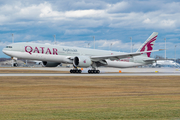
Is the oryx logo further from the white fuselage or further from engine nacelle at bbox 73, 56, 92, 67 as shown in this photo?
engine nacelle at bbox 73, 56, 92, 67

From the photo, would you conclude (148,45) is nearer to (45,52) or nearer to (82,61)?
(82,61)

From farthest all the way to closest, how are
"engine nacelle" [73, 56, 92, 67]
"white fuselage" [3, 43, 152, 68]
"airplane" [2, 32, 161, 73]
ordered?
"engine nacelle" [73, 56, 92, 67] → "airplane" [2, 32, 161, 73] → "white fuselage" [3, 43, 152, 68]

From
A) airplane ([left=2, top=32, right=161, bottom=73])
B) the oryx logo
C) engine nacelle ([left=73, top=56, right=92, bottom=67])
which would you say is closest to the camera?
airplane ([left=2, top=32, right=161, bottom=73])

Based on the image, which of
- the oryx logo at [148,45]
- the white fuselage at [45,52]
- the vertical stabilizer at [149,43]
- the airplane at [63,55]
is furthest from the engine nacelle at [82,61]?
the oryx logo at [148,45]

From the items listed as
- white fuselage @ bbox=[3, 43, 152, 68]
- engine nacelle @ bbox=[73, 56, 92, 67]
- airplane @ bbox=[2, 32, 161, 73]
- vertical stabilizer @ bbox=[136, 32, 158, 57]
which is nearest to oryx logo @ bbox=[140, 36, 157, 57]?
vertical stabilizer @ bbox=[136, 32, 158, 57]

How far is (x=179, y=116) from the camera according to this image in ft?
37.4

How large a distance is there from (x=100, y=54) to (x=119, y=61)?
505 centimetres

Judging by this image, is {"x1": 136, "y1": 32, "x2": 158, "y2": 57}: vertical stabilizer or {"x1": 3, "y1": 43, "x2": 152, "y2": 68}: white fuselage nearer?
{"x1": 3, "y1": 43, "x2": 152, "y2": 68}: white fuselage

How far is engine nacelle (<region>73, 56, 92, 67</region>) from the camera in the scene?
163 ft

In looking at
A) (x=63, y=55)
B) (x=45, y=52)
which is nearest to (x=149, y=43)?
(x=63, y=55)

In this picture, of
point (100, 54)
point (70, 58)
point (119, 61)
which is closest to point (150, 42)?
A: point (119, 61)

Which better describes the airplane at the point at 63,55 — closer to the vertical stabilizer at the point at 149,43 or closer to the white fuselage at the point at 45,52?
the white fuselage at the point at 45,52

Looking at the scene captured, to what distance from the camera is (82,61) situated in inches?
1966

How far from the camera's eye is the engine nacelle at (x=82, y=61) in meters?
49.8
